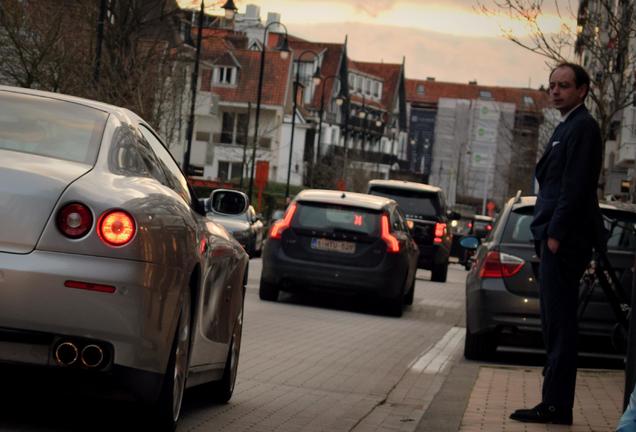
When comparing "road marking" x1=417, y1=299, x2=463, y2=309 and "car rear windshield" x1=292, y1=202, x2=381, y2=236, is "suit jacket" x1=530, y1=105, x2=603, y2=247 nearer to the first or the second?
"car rear windshield" x1=292, y1=202, x2=381, y2=236

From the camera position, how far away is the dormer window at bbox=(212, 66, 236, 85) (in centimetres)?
10775

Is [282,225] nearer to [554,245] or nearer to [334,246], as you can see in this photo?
[334,246]

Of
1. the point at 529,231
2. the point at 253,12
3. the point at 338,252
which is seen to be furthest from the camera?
the point at 253,12

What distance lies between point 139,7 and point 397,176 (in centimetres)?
9124

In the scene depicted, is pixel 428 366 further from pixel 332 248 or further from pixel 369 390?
pixel 332 248

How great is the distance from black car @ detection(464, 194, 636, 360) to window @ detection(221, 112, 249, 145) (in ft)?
302

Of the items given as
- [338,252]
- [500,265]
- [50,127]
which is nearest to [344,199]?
[338,252]

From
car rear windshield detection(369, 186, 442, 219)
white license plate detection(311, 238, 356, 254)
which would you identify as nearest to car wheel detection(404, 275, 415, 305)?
white license plate detection(311, 238, 356, 254)

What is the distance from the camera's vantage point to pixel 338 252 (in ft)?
70.3

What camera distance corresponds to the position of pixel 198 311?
25.9ft

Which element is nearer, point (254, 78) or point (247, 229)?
point (247, 229)

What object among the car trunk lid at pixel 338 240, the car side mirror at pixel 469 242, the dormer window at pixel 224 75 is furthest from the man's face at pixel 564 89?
the dormer window at pixel 224 75

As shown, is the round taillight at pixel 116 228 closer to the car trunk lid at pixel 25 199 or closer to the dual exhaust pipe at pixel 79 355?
the car trunk lid at pixel 25 199

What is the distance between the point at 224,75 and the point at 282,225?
87.1 meters
